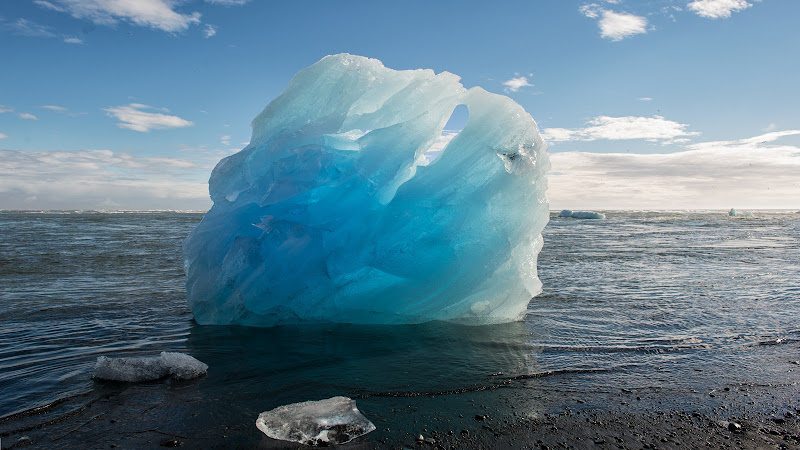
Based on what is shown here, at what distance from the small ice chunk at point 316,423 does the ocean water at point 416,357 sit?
4.5 inches

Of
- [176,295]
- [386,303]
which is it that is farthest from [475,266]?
[176,295]

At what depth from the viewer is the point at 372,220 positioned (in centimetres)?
602

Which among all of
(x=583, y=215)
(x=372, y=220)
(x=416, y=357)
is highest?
(x=583, y=215)

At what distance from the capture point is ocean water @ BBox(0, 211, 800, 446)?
3.47m

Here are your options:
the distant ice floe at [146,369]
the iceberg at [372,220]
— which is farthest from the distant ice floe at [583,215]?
the distant ice floe at [146,369]

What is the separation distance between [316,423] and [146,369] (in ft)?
6.22

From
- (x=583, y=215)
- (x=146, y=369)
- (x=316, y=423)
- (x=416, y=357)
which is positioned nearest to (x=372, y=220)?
(x=416, y=357)

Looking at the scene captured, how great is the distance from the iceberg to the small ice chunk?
8.71ft

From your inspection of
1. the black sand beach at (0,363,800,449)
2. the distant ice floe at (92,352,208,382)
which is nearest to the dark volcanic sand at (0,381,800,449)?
the black sand beach at (0,363,800,449)

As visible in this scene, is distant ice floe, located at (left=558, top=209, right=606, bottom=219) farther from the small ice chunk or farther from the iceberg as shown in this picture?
the small ice chunk

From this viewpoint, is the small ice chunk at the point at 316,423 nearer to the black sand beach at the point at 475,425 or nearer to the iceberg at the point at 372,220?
the black sand beach at the point at 475,425

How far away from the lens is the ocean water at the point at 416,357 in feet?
11.4

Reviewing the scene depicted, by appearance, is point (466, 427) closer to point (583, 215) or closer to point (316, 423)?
point (316, 423)

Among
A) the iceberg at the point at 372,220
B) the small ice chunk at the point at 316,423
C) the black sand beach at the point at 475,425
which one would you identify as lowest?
the black sand beach at the point at 475,425
